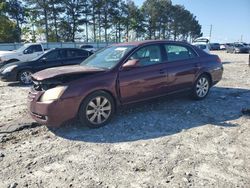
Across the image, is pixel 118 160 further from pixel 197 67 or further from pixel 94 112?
pixel 197 67

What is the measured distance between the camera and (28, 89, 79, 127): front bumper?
4609 mm

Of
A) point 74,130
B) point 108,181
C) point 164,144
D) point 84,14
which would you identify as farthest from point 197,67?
point 84,14

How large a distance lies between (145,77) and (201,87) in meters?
2.07

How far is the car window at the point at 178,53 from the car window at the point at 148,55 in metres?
0.30

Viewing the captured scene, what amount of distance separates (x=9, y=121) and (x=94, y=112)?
2.04 metres

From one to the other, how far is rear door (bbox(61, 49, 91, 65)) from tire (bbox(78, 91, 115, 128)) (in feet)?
19.8

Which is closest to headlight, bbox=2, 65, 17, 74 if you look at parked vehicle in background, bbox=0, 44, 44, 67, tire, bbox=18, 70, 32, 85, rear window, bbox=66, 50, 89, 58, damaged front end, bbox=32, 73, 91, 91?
tire, bbox=18, 70, 32, 85

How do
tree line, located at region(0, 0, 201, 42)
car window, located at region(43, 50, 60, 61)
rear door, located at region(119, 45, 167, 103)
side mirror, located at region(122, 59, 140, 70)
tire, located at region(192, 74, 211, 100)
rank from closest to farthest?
side mirror, located at region(122, 59, 140, 70) → rear door, located at region(119, 45, 167, 103) → tire, located at region(192, 74, 211, 100) → car window, located at region(43, 50, 60, 61) → tree line, located at region(0, 0, 201, 42)

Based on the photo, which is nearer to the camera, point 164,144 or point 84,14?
point 164,144

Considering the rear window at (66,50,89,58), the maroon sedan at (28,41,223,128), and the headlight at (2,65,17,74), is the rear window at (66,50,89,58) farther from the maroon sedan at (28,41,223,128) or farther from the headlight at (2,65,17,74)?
the maroon sedan at (28,41,223,128)

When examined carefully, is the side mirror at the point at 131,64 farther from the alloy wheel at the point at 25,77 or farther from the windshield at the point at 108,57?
the alloy wheel at the point at 25,77

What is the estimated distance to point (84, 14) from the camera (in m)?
45.6

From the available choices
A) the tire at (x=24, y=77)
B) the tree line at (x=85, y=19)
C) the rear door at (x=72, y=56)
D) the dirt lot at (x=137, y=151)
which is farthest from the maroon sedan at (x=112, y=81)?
the tree line at (x=85, y=19)

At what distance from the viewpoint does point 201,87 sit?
693 centimetres
